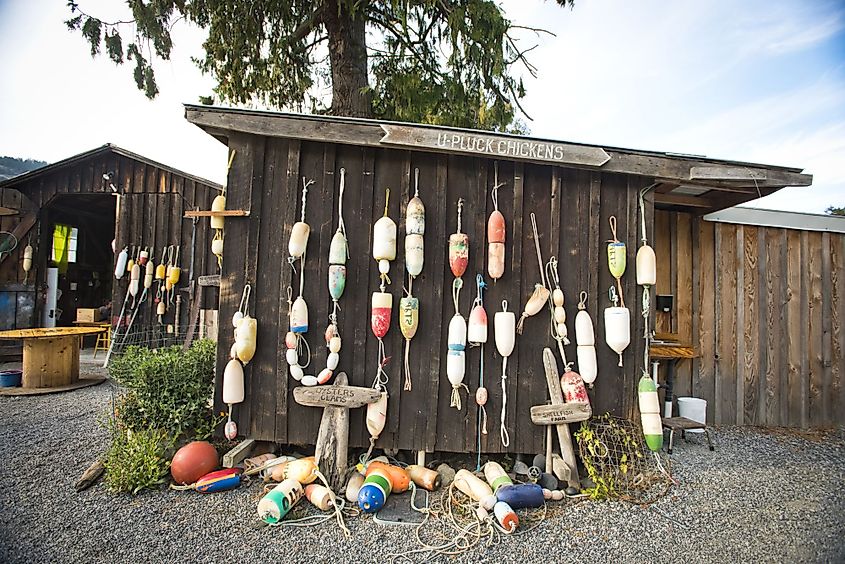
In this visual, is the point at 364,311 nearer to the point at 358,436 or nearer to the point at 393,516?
the point at 358,436

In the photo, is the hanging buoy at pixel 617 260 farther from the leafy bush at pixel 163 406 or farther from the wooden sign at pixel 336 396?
the leafy bush at pixel 163 406

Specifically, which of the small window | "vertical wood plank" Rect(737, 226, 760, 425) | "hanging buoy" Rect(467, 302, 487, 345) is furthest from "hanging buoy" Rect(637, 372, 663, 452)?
the small window

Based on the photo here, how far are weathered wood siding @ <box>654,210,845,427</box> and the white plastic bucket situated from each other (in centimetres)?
26

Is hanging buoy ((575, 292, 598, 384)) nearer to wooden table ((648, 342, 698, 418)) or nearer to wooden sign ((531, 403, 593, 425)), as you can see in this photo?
wooden sign ((531, 403, 593, 425))

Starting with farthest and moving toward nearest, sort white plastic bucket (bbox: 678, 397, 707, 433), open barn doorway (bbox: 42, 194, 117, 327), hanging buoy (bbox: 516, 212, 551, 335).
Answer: open barn doorway (bbox: 42, 194, 117, 327), white plastic bucket (bbox: 678, 397, 707, 433), hanging buoy (bbox: 516, 212, 551, 335)

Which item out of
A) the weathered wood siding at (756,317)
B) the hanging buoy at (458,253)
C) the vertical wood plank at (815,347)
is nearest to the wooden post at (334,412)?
the hanging buoy at (458,253)

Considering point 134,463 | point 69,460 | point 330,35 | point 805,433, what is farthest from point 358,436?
point 330,35

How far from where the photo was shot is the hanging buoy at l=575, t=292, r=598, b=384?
3.40 meters

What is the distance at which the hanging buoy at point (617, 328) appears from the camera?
3.41 metres

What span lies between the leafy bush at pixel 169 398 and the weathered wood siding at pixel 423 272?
12.2 inches

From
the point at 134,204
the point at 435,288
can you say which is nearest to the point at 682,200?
the point at 435,288

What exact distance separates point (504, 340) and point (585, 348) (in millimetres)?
627

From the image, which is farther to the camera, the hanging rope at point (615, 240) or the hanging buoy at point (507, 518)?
the hanging rope at point (615, 240)

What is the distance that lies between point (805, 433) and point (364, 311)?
16.0ft
